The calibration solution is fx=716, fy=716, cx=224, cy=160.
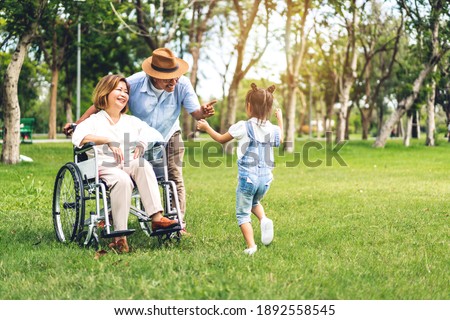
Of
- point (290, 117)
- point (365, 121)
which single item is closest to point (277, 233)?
point (290, 117)

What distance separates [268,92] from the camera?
5598 millimetres

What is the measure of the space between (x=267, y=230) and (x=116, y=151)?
1.37 m

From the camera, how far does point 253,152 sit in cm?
568

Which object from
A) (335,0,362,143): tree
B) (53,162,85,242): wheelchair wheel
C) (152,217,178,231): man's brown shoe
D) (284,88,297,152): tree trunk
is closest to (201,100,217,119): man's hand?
(152,217,178,231): man's brown shoe

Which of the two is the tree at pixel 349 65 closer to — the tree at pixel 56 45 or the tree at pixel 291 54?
the tree at pixel 291 54

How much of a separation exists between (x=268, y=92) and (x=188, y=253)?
1394 millimetres

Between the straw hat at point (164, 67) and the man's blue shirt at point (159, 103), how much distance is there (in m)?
0.17

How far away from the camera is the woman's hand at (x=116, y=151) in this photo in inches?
227

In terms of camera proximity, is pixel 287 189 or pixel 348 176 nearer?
pixel 287 189

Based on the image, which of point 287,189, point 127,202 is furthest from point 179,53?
point 127,202

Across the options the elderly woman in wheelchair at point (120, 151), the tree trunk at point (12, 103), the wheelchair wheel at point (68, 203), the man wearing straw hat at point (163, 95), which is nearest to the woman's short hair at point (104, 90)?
the elderly woman in wheelchair at point (120, 151)

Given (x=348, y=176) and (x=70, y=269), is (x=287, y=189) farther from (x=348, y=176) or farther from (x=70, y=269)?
(x=70, y=269)

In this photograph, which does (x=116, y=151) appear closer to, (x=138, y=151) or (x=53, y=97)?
(x=138, y=151)

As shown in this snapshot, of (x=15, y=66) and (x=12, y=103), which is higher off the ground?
(x=15, y=66)
